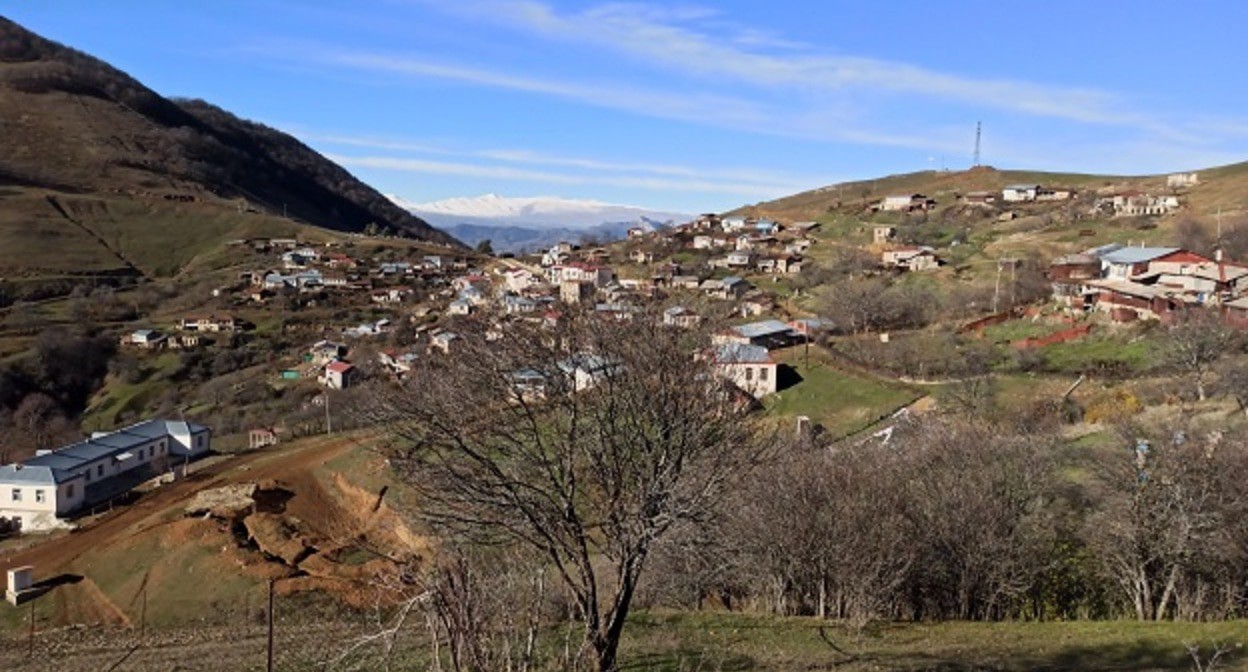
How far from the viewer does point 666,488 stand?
9438 millimetres

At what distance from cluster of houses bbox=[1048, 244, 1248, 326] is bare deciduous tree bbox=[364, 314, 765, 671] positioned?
40.4 m

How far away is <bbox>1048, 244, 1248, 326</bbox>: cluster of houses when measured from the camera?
43.9 meters

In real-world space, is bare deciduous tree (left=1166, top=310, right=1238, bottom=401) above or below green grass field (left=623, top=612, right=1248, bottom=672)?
above

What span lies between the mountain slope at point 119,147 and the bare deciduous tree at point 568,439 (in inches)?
5198

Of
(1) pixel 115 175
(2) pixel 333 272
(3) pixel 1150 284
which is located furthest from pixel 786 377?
(1) pixel 115 175

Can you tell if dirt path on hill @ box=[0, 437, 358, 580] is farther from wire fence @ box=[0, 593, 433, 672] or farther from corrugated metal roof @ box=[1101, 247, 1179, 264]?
corrugated metal roof @ box=[1101, 247, 1179, 264]

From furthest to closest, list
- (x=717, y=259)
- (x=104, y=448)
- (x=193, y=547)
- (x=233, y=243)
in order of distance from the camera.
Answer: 1. (x=233, y=243)
2. (x=717, y=259)
3. (x=104, y=448)
4. (x=193, y=547)

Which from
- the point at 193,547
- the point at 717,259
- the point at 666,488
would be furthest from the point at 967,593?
the point at 717,259

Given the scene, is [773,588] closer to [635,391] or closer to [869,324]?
[635,391]

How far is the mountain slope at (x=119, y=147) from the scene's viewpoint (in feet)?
417

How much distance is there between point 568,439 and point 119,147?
16152 cm

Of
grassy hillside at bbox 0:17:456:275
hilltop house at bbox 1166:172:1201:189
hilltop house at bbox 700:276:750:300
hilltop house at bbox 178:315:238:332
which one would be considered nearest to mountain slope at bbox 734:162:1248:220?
hilltop house at bbox 1166:172:1201:189

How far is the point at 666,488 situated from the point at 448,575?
4.27m

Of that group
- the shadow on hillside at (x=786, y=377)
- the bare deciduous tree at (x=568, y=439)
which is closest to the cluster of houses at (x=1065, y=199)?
the shadow on hillside at (x=786, y=377)
